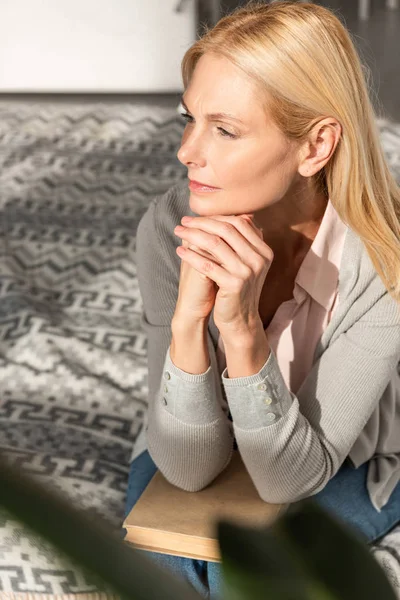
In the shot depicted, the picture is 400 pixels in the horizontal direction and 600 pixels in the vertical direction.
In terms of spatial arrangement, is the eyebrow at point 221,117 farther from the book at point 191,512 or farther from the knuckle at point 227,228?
the book at point 191,512

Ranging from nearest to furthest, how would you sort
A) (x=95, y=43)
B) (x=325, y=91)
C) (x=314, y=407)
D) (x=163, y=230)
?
(x=325, y=91)
(x=314, y=407)
(x=163, y=230)
(x=95, y=43)

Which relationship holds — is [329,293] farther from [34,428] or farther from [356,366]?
[34,428]

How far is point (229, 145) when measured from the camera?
1.13 m

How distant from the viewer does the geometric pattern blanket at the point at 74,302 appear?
1483mm

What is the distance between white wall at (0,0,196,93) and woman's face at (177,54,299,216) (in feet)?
10.0

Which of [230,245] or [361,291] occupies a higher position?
[230,245]

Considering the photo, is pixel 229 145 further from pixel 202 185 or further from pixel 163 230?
pixel 163 230

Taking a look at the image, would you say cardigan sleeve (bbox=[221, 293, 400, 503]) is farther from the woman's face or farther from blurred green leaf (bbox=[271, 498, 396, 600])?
blurred green leaf (bbox=[271, 498, 396, 600])

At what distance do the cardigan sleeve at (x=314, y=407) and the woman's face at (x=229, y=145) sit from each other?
22 cm

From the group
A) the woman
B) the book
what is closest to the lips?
the woman

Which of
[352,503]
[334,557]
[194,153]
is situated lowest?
[352,503]

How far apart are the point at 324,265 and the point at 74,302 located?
3.15ft

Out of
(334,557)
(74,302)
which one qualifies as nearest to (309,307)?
(74,302)

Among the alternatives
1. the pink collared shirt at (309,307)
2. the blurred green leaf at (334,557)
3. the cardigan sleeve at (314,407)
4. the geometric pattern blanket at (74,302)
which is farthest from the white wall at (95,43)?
the blurred green leaf at (334,557)
